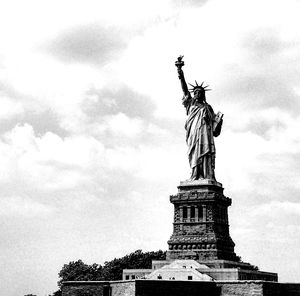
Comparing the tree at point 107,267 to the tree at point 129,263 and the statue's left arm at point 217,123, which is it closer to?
the tree at point 129,263

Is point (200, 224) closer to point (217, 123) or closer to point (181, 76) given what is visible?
point (217, 123)

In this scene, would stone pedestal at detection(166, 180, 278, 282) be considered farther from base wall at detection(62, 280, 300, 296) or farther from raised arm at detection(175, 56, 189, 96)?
raised arm at detection(175, 56, 189, 96)

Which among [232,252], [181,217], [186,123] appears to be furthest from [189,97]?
[232,252]

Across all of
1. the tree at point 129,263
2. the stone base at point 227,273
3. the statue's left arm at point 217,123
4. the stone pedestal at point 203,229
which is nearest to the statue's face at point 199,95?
the statue's left arm at point 217,123

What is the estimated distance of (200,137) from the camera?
55781 millimetres

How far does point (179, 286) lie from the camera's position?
4347 centimetres

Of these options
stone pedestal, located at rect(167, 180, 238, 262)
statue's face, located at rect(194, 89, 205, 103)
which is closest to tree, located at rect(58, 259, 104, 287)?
stone pedestal, located at rect(167, 180, 238, 262)

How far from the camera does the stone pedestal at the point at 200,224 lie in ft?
171

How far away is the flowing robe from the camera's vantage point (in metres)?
55.4

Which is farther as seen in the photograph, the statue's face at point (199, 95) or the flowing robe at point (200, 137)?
the statue's face at point (199, 95)

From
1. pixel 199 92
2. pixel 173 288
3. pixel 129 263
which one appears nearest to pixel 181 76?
pixel 199 92

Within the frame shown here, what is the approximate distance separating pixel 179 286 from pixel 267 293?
6.29 metres

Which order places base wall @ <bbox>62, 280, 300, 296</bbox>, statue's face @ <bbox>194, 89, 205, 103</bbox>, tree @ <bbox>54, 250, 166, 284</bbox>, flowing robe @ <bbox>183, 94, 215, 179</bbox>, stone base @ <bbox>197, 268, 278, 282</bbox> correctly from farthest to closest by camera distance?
tree @ <bbox>54, 250, 166, 284</bbox> < statue's face @ <bbox>194, 89, 205, 103</bbox> < flowing robe @ <bbox>183, 94, 215, 179</bbox> < stone base @ <bbox>197, 268, 278, 282</bbox> < base wall @ <bbox>62, 280, 300, 296</bbox>

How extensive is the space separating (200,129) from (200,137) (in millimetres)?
728
